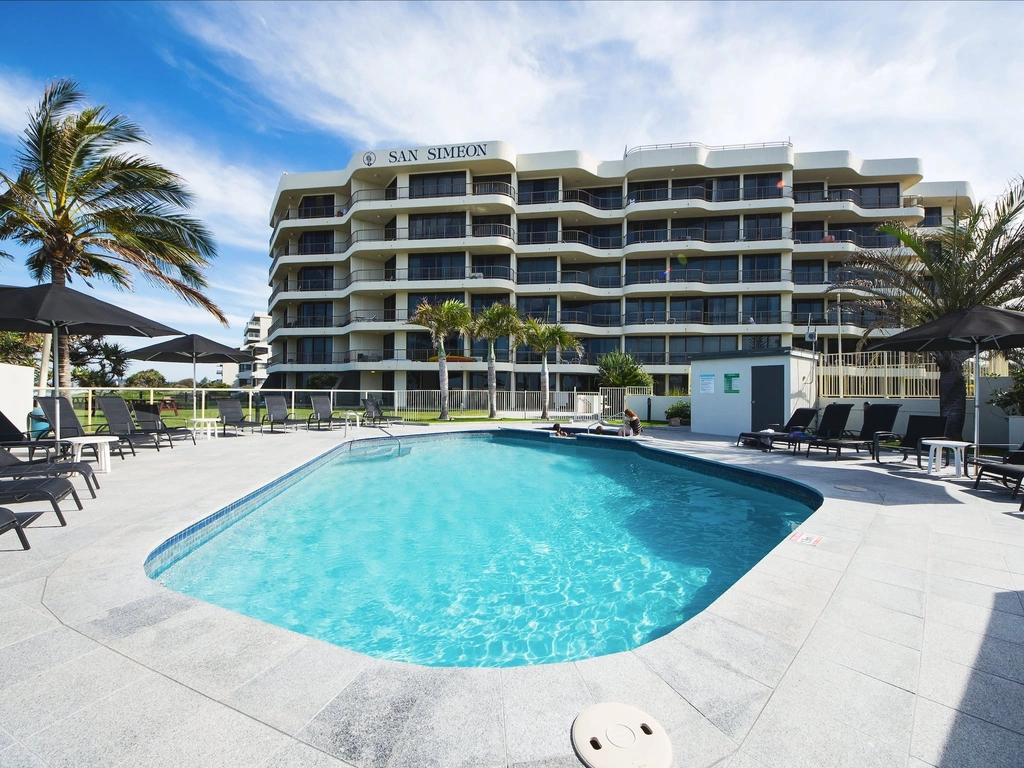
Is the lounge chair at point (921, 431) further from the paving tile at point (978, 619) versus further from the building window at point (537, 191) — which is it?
the building window at point (537, 191)

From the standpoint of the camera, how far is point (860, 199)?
1262 inches

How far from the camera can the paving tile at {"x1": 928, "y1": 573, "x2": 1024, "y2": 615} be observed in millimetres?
3109

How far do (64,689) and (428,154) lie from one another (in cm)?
3286

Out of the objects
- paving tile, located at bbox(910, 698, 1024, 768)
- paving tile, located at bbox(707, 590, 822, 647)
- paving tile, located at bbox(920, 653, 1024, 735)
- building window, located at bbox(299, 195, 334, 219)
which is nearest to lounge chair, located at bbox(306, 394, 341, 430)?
paving tile, located at bbox(707, 590, 822, 647)

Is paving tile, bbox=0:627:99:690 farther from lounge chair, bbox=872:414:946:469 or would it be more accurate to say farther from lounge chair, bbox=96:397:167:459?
lounge chair, bbox=872:414:946:469

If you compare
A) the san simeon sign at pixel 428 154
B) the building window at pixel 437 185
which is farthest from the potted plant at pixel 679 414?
the san simeon sign at pixel 428 154

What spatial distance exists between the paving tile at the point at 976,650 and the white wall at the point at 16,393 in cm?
1431

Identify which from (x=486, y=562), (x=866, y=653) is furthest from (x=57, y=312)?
(x=866, y=653)

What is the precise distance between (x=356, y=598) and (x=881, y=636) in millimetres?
4107

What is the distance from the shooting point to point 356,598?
443 cm

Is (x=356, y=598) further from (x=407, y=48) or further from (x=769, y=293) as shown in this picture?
(x=769, y=293)

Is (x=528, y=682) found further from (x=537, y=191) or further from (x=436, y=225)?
(x=537, y=191)

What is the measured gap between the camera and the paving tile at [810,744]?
70.4 inches

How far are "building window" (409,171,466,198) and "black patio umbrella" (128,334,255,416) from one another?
21.9 metres
